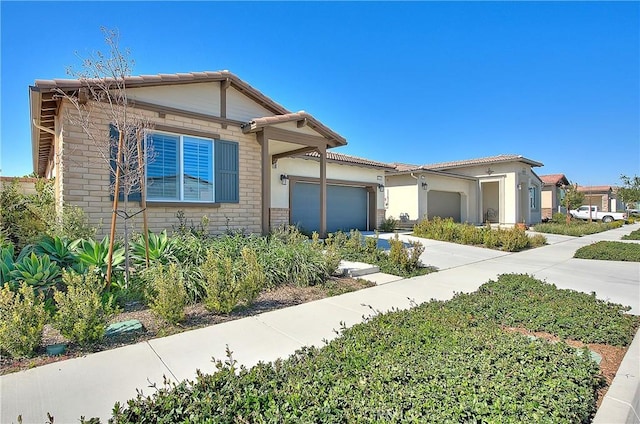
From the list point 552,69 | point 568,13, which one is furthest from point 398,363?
point 552,69

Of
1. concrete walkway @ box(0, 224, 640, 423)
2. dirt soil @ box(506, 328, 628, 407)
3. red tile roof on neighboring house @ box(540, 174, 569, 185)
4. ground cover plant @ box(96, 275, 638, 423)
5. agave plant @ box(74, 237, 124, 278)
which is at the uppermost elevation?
red tile roof on neighboring house @ box(540, 174, 569, 185)

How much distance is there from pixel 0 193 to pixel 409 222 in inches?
713

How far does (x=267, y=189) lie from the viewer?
29.7 ft

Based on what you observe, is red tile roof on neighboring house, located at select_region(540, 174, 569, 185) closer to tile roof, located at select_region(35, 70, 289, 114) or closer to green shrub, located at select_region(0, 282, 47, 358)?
tile roof, located at select_region(35, 70, 289, 114)

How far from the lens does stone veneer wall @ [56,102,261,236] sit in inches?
258

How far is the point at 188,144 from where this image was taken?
26.8ft

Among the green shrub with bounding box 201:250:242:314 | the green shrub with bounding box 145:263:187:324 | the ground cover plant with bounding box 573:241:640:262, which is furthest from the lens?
the ground cover plant with bounding box 573:241:640:262

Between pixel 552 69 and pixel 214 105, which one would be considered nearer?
pixel 214 105

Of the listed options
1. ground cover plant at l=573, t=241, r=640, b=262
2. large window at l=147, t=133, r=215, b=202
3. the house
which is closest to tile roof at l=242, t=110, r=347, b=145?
the house

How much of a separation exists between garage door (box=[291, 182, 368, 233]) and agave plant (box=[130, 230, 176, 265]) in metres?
6.80

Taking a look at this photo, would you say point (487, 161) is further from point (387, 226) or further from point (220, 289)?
point (220, 289)

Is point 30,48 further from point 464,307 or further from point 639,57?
point 639,57

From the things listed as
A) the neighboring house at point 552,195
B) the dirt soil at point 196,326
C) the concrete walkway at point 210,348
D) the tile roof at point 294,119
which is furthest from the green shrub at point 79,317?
the neighboring house at point 552,195

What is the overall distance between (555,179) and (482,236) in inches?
1079
